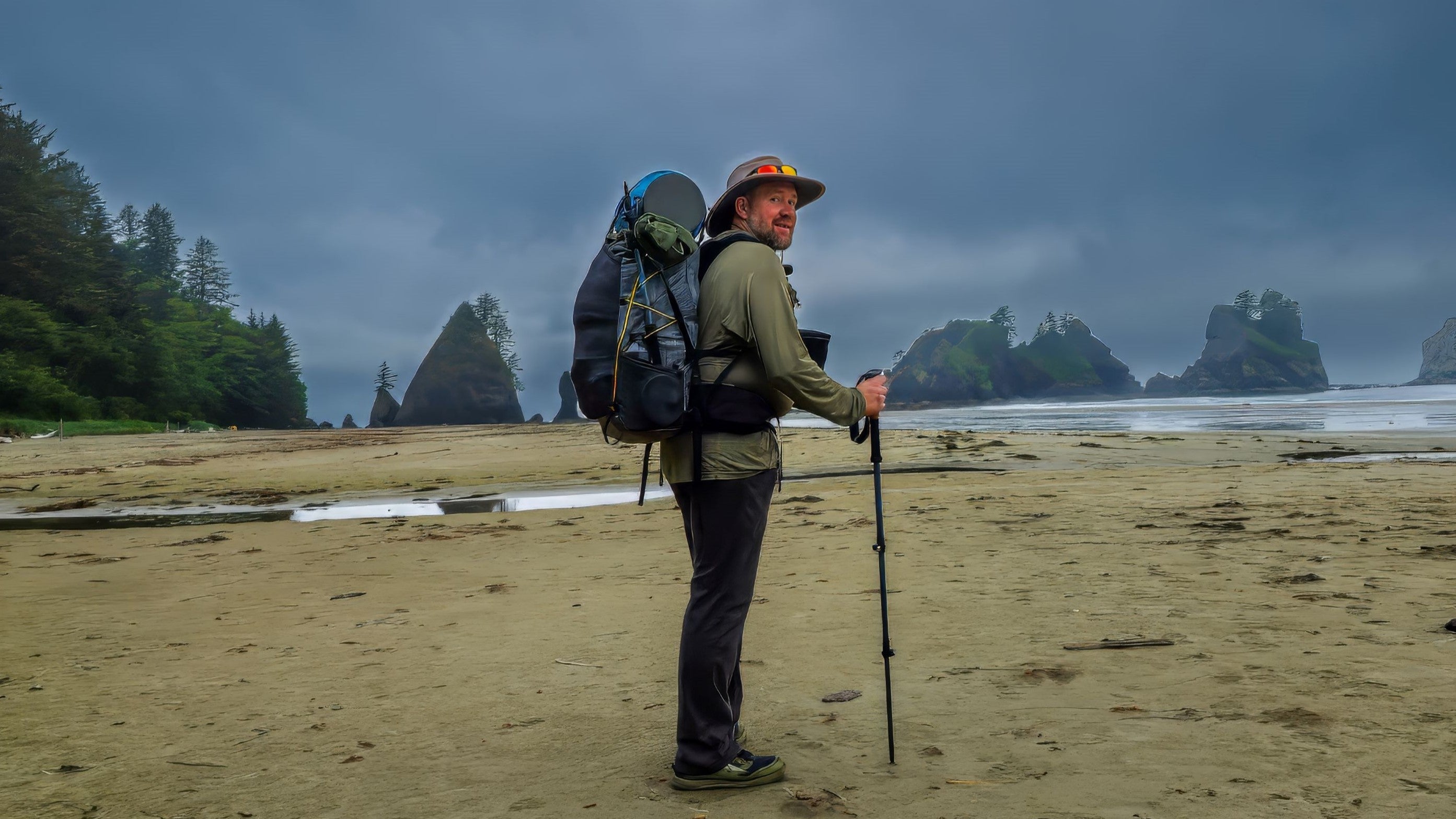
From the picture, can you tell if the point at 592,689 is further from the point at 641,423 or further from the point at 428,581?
the point at 428,581

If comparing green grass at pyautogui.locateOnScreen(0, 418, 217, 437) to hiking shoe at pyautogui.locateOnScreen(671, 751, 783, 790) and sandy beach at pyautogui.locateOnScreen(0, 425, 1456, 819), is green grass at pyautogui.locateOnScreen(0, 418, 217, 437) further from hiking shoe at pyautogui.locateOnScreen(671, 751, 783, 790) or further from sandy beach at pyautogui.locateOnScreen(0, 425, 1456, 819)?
hiking shoe at pyautogui.locateOnScreen(671, 751, 783, 790)

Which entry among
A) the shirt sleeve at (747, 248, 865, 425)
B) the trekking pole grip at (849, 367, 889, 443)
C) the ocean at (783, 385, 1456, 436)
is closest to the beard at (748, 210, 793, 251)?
the shirt sleeve at (747, 248, 865, 425)

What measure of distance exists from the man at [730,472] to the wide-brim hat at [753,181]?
0.19 m

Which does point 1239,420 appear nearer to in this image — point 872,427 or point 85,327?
point 872,427

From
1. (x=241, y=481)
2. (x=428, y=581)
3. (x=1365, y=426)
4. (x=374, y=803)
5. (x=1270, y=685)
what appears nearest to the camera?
(x=374, y=803)

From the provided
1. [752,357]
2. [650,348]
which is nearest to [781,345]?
[752,357]

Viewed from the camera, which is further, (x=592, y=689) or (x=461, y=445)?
(x=461, y=445)

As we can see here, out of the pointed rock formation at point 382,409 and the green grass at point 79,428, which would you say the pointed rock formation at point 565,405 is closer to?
the pointed rock formation at point 382,409

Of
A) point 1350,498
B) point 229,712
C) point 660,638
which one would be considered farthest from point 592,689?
point 1350,498

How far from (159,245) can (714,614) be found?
364 feet

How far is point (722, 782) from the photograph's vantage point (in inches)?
116

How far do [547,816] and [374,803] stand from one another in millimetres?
657

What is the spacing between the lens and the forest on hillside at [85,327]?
147 ft

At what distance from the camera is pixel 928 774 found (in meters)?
2.94
